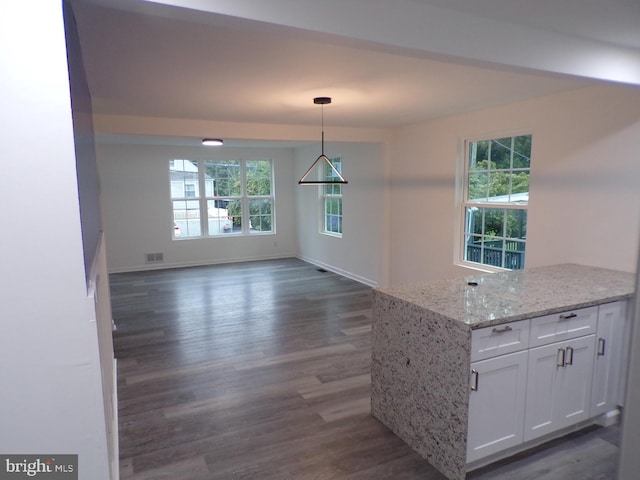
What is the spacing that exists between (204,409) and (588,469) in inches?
94.5

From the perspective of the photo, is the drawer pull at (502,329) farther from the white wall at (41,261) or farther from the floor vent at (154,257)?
the floor vent at (154,257)

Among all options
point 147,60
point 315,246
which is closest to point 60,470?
point 147,60

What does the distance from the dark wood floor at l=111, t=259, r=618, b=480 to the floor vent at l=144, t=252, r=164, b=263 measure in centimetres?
241

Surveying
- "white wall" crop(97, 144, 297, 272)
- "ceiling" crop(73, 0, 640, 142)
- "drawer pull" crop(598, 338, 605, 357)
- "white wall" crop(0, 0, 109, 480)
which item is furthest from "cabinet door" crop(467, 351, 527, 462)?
"white wall" crop(97, 144, 297, 272)

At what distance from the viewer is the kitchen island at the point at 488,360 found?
2158 mm

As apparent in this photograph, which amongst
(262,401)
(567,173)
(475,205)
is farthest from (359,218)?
(262,401)

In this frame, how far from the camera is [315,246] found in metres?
8.31

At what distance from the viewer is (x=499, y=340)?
7.14 ft

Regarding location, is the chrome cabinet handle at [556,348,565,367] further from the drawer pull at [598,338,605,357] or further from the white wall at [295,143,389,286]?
the white wall at [295,143,389,286]

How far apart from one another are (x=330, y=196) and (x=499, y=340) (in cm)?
577

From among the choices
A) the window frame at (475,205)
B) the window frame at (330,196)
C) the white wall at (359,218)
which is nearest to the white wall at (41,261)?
the window frame at (475,205)

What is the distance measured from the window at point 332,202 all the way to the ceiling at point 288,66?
2.87 m

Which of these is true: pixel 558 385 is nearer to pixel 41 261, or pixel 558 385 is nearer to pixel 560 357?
pixel 560 357

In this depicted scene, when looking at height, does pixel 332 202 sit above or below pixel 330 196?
below
